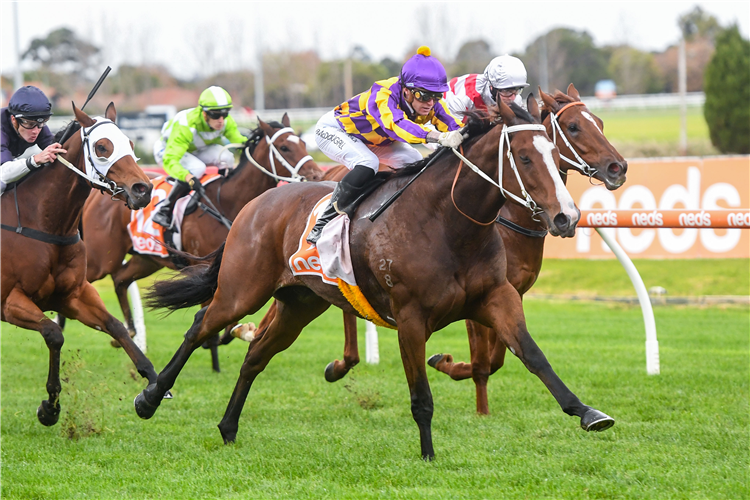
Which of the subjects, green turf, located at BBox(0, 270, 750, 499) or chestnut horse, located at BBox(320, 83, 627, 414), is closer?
green turf, located at BBox(0, 270, 750, 499)

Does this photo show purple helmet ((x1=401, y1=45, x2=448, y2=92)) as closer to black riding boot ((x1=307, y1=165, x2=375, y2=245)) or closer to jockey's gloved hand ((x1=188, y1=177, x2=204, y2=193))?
black riding boot ((x1=307, y1=165, x2=375, y2=245))

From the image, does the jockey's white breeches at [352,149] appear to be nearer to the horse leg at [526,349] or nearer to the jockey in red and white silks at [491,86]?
the jockey in red and white silks at [491,86]

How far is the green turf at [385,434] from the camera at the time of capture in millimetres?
4270

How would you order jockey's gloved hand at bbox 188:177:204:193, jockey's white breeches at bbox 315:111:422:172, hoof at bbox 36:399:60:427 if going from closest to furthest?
1. jockey's white breeches at bbox 315:111:422:172
2. hoof at bbox 36:399:60:427
3. jockey's gloved hand at bbox 188:177:204:193

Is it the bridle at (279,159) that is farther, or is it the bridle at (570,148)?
the bridle at (279,159)

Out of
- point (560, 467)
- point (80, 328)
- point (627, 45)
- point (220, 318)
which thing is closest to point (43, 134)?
point (220, 318)

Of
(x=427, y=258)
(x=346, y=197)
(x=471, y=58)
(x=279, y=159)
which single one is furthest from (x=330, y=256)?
(x=471, y=58)

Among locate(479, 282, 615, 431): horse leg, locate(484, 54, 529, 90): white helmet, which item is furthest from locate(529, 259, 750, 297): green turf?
locate(479, 282, 615, 431): horse leg

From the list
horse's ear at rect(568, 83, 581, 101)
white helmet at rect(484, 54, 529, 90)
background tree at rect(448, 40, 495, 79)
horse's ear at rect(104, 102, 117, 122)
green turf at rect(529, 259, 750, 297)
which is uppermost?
background tree at rect(448, 40, 495, 79)

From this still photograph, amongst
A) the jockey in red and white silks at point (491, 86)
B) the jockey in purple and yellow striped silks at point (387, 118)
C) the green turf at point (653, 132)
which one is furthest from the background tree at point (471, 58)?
the jockey in purple and yellow striped silks at point (387, 118)

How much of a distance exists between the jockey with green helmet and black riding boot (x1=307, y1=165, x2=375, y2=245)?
311 centimetres

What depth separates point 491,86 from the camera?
5.95 meters

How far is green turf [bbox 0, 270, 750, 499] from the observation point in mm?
4270

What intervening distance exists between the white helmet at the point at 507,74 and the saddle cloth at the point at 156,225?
11.0 ft
